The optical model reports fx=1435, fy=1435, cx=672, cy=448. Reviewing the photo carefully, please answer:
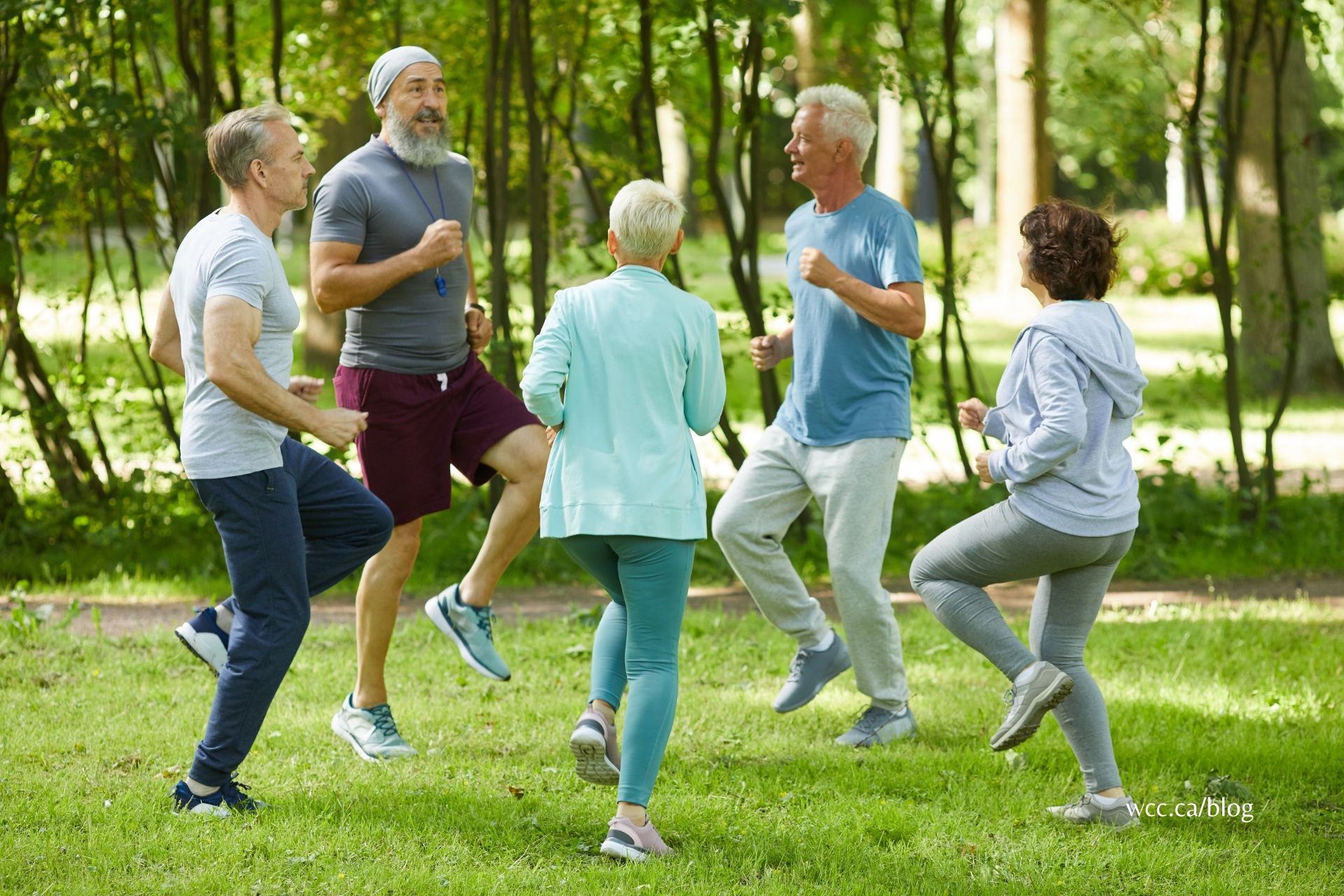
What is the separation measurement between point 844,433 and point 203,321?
2119mm

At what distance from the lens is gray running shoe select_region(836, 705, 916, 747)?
15.9ft

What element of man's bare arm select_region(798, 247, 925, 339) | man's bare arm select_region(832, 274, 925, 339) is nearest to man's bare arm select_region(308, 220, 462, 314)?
man's bare arm select_region(798, 247, 925, 339)

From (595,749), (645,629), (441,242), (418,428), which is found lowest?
(595,749)

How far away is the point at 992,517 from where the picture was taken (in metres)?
4.00

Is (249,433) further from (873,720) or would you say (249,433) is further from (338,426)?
(873,720)

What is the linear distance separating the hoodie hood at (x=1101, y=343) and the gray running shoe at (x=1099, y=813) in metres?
1.10

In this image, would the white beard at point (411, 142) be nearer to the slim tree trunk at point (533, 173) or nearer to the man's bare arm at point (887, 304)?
the man's bare arm at point (887, 304)

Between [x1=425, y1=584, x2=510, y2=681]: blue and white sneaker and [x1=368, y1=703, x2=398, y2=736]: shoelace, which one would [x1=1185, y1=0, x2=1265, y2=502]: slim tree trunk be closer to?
[x1=425, y1=584, x2=510, y2=681]: blue and white sneaker

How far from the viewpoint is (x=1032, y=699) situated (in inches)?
152

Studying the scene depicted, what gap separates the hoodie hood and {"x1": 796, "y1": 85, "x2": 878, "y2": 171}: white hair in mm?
1222

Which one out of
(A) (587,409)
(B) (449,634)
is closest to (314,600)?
(B) (449,634)

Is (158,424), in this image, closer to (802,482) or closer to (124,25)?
(124,25)

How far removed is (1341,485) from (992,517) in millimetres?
6784

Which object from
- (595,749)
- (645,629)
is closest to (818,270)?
(645,629)
